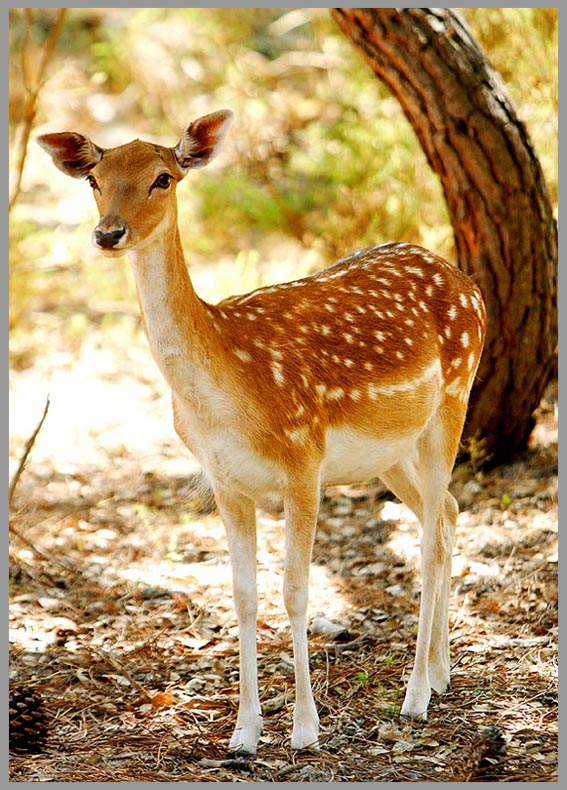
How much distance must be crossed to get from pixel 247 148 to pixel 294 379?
25.6ft

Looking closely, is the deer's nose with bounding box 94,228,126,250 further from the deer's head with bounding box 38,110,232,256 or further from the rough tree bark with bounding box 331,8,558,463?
the rough tree bark with bounding box 331,8,558,463

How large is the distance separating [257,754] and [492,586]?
85.9 inches

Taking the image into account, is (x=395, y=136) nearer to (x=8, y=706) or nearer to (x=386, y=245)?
(x=386, y=245)

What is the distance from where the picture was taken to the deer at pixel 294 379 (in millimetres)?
4848

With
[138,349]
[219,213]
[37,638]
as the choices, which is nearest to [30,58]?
[219,213]

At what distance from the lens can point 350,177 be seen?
10953 mm

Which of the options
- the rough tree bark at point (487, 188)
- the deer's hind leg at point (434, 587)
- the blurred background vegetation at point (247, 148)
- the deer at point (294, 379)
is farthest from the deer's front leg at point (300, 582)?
the blurred background vegetation at point (247, 148)

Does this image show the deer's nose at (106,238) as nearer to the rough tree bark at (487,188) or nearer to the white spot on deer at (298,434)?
the white spot on deer at (298,434)

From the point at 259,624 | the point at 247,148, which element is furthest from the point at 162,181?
the point at 247,148

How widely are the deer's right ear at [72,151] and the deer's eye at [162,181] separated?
359 millimetres

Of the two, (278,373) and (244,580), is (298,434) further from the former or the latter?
(244,580)

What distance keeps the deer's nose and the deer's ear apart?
2.31 feet

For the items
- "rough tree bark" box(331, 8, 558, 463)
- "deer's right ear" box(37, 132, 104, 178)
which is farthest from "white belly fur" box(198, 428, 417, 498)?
"rough tree bark" box(331, 8, 558, 463)

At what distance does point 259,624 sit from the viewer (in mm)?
6473
